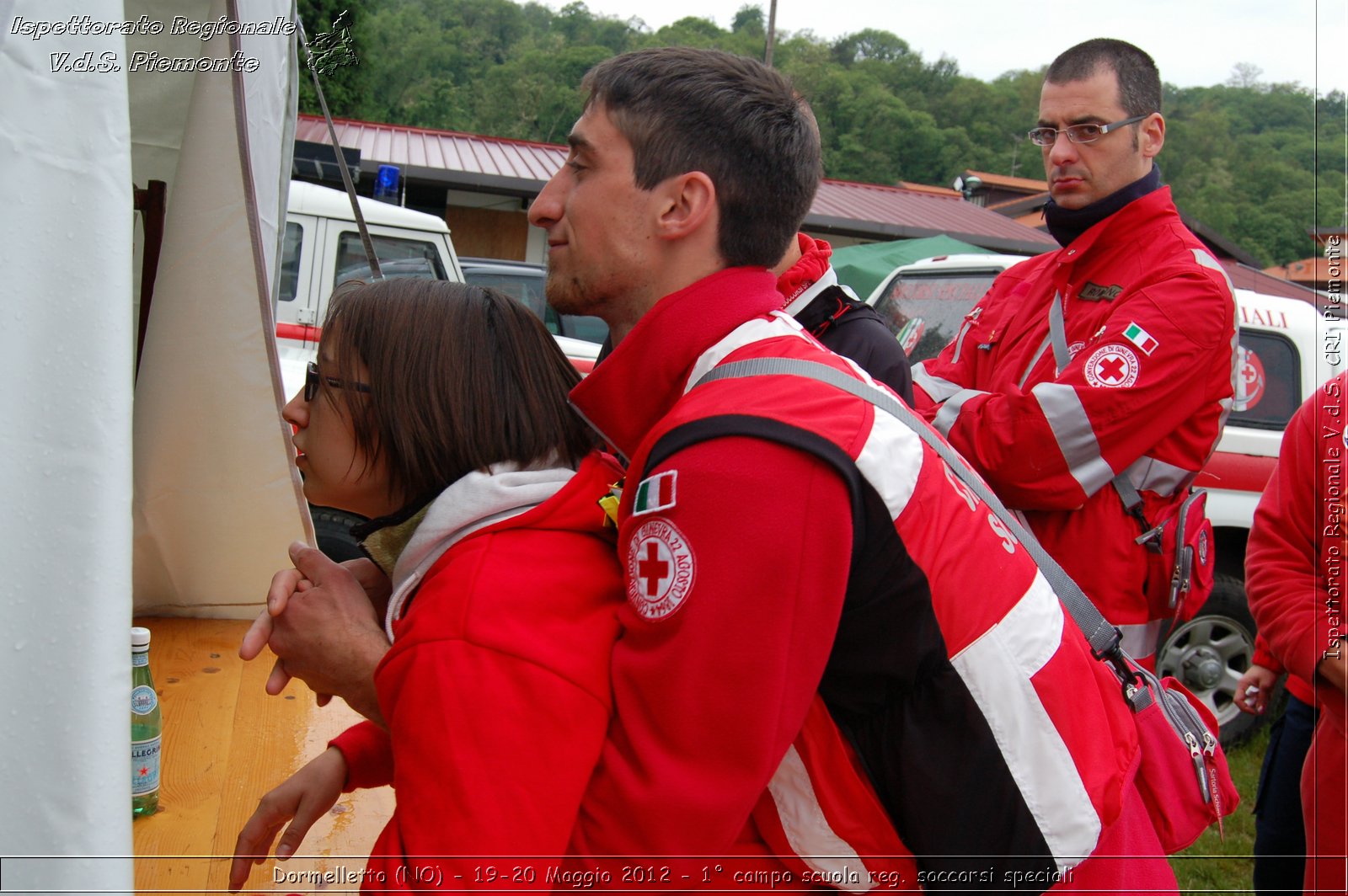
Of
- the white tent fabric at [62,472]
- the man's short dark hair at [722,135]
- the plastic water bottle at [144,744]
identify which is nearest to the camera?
the white tent fabric at [62,472]

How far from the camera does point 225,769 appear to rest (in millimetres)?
2275

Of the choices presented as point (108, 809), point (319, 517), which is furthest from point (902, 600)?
point (319, 517)

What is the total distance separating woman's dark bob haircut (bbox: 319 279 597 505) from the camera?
4.56 ft

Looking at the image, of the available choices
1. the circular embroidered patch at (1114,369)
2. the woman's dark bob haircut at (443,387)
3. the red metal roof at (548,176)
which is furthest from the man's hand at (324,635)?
the red metal roof at (548,176)

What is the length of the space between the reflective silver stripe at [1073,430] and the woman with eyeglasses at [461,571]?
4.30 ft

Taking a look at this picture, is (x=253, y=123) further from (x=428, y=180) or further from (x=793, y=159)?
(x=428, y=180)

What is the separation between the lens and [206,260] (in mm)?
2670

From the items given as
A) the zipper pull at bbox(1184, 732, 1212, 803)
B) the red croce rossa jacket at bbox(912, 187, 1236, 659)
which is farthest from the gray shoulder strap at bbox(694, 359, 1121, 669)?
the red croce rossa jacket at bbox(912, 187, 1236, 659)

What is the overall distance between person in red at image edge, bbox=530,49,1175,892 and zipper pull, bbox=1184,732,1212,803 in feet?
0.35

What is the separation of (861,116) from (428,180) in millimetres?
27894

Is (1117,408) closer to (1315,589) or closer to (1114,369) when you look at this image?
(1114,369)

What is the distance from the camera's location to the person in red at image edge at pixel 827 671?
1.01m

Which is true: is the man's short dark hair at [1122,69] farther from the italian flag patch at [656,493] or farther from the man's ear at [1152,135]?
the italian flag patch at [656,493]

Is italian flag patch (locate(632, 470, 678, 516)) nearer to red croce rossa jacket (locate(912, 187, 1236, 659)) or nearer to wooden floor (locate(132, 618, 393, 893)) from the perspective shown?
wooden floor (locate(132, 618, 393, 893))
